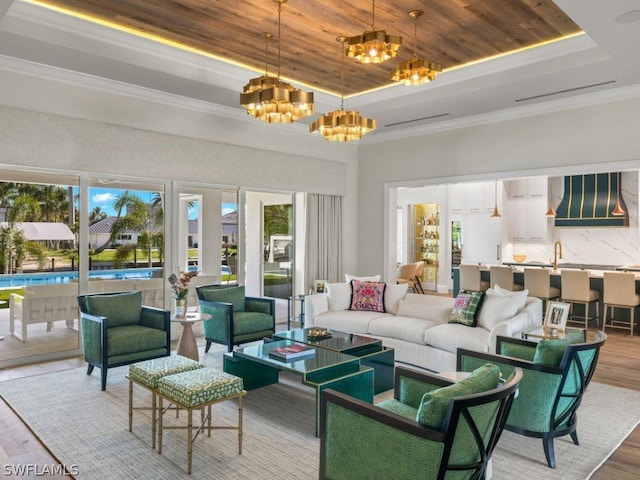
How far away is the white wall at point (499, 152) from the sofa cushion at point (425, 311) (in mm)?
2402

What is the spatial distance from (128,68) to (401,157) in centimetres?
441

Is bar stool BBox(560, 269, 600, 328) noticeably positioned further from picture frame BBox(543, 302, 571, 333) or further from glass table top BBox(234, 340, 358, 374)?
→ glass table top BBox(234, 340, 358, 374)

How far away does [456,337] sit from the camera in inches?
181

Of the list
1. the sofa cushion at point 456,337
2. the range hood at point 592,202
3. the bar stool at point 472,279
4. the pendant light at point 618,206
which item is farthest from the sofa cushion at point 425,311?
the range hood at point 592,202

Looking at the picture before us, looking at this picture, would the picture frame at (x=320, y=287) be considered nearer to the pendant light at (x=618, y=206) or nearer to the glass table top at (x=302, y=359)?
the glass table top at (x=302, y=359)

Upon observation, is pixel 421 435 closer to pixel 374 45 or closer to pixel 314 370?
pixel 314 370

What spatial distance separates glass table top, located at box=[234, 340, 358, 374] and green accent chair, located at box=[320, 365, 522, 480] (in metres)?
1.14

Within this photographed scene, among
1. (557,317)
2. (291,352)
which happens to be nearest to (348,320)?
(291,352)

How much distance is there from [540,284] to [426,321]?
135 inches

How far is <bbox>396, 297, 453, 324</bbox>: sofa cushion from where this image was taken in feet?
17.4

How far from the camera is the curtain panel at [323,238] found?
25.6 ft

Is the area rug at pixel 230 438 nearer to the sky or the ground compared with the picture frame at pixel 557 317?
nearer to the ground

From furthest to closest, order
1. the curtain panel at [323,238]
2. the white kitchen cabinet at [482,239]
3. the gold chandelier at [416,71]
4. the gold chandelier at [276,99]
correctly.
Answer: the white kitchen cabinet at [482,239], the curtain panel at [323,238], the gold chandelier at [416,71], the gold chandelier at [276,99]

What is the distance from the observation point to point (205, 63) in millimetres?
5391
